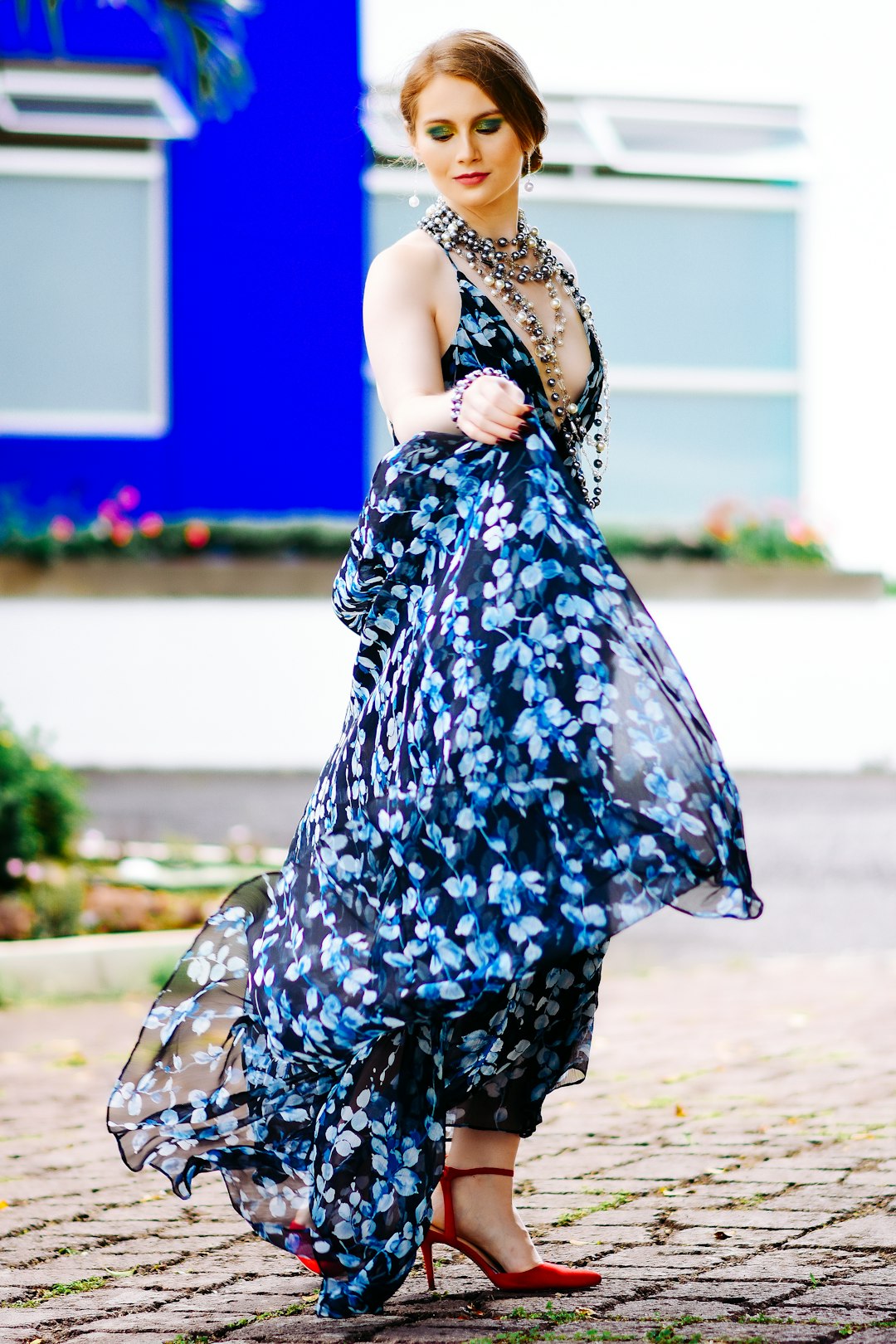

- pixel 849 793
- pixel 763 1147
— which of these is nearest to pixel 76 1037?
pixel 763 1147

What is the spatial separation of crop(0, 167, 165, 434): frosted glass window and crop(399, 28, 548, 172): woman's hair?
1064 centimetres

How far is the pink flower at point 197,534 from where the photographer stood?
42.7ft

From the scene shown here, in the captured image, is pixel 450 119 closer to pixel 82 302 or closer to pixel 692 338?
pixel 82 302

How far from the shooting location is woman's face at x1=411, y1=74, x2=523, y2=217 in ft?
9.99

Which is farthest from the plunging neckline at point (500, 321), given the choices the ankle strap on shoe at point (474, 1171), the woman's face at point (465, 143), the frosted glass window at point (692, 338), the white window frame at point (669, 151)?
the frosted glass window at point (692, 338)

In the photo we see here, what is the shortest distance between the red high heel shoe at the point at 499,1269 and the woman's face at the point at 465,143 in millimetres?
1642

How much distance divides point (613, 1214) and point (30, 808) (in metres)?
4.71

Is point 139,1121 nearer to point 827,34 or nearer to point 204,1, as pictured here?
point 204,1

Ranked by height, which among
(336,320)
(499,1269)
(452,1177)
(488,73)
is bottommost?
(499,1269)

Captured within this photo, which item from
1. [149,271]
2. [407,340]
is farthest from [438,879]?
[149,271]

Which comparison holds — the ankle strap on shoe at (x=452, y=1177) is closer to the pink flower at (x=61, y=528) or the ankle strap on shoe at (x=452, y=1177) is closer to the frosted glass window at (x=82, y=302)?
the pink flower at (x=61, y=528)

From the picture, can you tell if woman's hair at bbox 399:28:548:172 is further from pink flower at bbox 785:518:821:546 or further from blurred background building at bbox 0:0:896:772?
pink flower at bbox 785:518:821:546

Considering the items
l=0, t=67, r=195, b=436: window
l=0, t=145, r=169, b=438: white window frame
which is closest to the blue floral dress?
l=0, t=145, r=169, b=438: white window frame

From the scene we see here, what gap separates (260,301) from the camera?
13.3m
